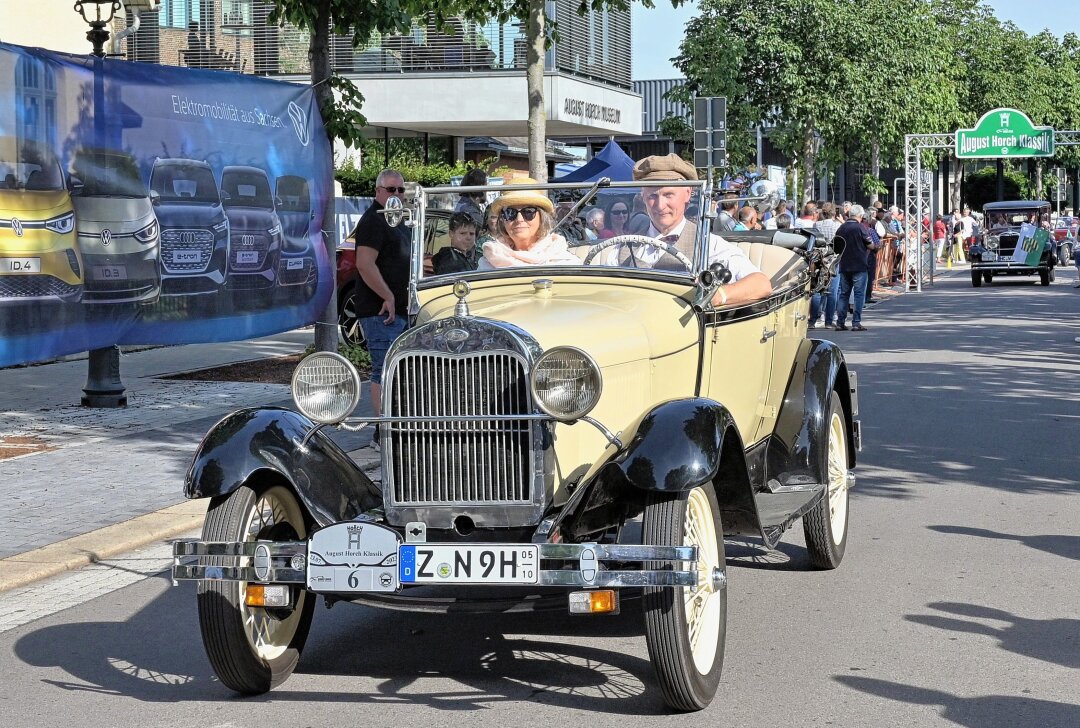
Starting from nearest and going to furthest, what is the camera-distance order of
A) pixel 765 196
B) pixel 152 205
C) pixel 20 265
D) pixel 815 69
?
pixel 765 196 → pixel 20 265 → pixel 152 205 → pixel 815 69

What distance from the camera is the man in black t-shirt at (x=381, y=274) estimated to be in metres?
10.1

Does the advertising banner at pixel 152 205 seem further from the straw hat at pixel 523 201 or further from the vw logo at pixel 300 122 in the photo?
the straw hat at pixel 523 201

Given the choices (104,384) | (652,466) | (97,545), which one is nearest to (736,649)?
(652,466)

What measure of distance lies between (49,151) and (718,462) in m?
7.16

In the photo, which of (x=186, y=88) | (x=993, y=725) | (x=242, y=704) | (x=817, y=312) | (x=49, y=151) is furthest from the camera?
(x=817, y=312)

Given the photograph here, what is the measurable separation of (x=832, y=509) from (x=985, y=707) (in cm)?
241

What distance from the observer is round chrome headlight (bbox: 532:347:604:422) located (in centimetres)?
498

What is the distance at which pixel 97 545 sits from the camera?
7.56 metres

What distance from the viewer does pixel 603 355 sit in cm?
535

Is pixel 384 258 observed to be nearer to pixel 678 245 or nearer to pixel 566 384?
pixel 678 245

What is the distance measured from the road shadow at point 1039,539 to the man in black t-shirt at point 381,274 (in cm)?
396

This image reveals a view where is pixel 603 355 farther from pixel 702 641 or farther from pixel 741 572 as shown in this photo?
pixel 741 572

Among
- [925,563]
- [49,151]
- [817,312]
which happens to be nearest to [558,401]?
[925,563]

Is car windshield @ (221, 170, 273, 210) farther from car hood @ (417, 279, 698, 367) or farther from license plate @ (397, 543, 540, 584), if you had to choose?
license plate @ (397, 543, 540, 584)
